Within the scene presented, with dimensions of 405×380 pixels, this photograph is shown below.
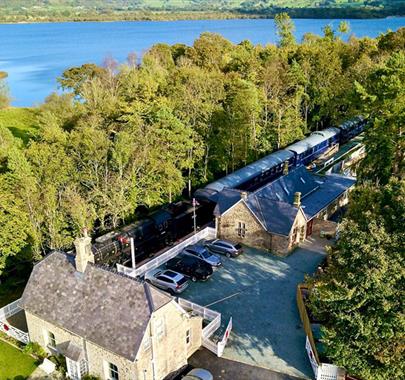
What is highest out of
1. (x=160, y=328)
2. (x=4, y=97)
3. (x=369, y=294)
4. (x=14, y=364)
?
(x=369, y=294)

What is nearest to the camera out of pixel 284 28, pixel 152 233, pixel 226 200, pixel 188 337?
pixel 188 337

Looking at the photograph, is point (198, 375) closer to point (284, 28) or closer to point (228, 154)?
point (228, 154)

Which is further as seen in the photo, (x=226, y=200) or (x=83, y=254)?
(x=226, y=200)

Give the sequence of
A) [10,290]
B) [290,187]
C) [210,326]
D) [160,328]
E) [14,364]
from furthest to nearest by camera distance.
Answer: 1. [290,187]
2. [10,290]
3. [210,326]
4. [14,364]
5. [160,328]

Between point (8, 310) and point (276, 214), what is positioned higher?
point (276, 214)

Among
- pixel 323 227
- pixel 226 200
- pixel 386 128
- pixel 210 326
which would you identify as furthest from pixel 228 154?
pixel 210 326

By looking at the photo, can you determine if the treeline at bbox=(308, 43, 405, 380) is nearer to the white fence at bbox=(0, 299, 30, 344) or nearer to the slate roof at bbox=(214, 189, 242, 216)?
the slate roof at bbox=(214, 189, 242, 216)

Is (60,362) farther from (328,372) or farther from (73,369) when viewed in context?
(328,372)

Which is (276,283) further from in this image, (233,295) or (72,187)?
(72,187)
